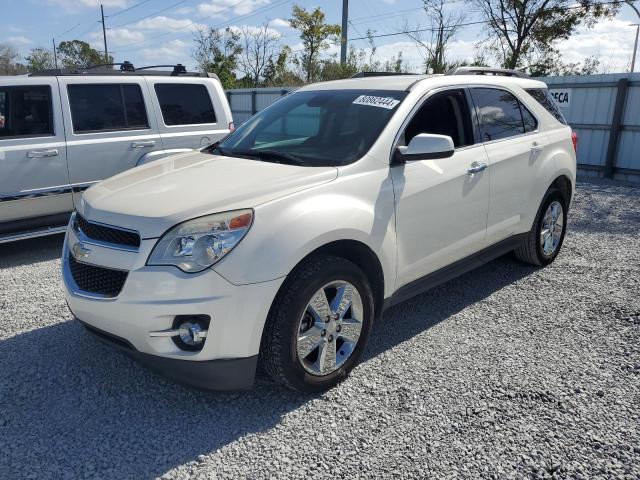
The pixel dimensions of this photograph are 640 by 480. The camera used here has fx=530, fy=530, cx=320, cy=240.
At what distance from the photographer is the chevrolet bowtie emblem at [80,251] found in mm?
2862

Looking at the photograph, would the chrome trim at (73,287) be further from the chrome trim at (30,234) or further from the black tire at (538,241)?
the black tire at (538,241)

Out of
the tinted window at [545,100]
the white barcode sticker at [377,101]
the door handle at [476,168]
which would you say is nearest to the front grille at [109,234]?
the white barcode sticker at [377,101]

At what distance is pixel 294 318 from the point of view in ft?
8.98

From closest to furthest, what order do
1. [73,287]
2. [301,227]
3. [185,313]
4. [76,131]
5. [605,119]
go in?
[185,313] → [301,227] → [73,287] → [76,131] → [605,119]

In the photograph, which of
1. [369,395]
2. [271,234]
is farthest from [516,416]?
[271,234]

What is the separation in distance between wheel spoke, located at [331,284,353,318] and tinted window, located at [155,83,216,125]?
4396mm

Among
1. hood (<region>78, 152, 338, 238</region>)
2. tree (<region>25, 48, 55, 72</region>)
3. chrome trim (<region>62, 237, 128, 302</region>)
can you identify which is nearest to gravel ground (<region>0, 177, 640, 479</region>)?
chrome trim (<region>62, 237, 128, 302</region>)

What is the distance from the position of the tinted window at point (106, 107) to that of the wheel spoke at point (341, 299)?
420cm

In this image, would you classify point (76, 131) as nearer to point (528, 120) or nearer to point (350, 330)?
point (350, 330)

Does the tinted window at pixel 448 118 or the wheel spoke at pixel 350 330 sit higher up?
the tinted window at pixel 448 118

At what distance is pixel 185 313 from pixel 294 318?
55 cm

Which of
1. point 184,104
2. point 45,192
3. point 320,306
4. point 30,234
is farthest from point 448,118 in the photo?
point 30,234

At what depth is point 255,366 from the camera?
271 centimetres

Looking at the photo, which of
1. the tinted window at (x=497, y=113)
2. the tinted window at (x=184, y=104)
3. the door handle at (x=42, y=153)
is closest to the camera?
the tinted window at (x=497, y=113)
